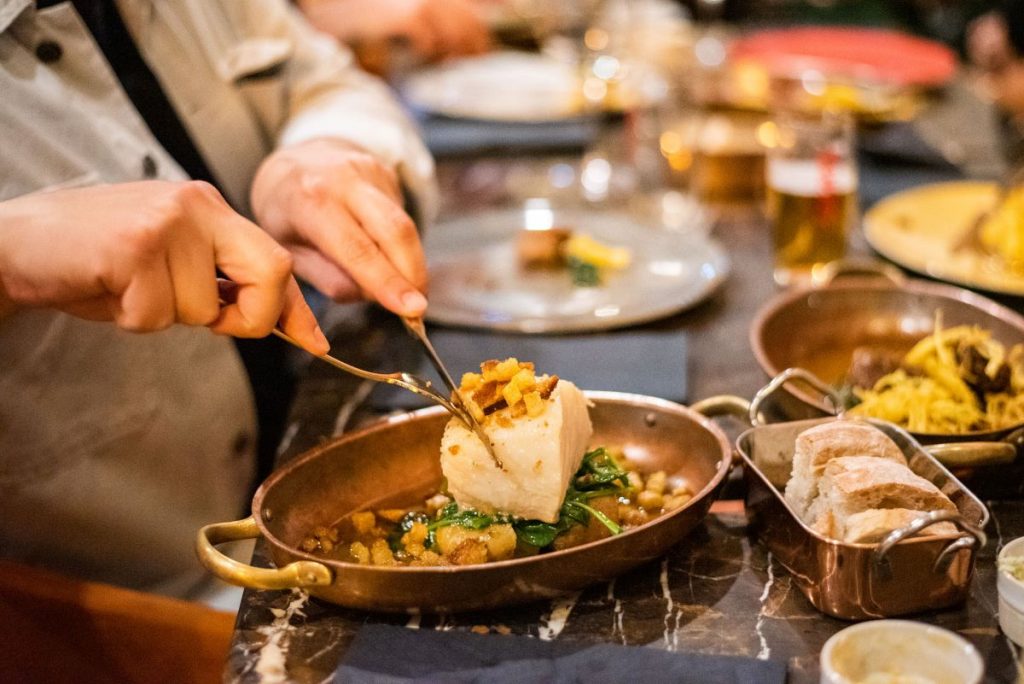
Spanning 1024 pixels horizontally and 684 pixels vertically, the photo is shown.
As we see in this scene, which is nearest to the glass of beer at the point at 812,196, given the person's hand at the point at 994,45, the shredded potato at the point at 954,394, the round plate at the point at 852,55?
the shredded potato at the point at 954,394

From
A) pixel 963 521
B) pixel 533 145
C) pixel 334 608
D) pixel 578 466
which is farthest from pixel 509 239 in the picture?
pixel 963 521

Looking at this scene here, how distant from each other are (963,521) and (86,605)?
1350mm

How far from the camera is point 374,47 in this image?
373 cm

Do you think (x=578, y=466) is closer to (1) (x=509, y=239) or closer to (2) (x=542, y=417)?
(2) (x=542, y=417)

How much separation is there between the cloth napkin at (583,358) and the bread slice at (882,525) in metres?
0.65

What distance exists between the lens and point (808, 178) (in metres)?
2.45

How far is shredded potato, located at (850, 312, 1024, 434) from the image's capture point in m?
1.54

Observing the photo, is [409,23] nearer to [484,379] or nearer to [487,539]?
[484,379]

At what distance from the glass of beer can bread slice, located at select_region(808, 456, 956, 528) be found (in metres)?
1.26

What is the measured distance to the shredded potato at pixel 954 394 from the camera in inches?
60.6

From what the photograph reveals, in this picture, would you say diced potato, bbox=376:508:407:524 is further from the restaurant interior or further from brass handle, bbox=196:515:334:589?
brass handle, bbox=196:515:334:589

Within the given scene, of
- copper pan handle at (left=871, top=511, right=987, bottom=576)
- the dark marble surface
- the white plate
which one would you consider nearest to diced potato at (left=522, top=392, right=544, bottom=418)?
the dark marble surface

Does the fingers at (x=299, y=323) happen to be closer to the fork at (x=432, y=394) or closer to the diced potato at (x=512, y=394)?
the fork at (x=432, y=394)

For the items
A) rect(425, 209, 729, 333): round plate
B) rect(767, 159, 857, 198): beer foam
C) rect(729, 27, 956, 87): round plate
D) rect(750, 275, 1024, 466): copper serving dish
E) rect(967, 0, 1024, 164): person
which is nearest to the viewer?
rect(750, 275, 1024, 466): copper serving dish
